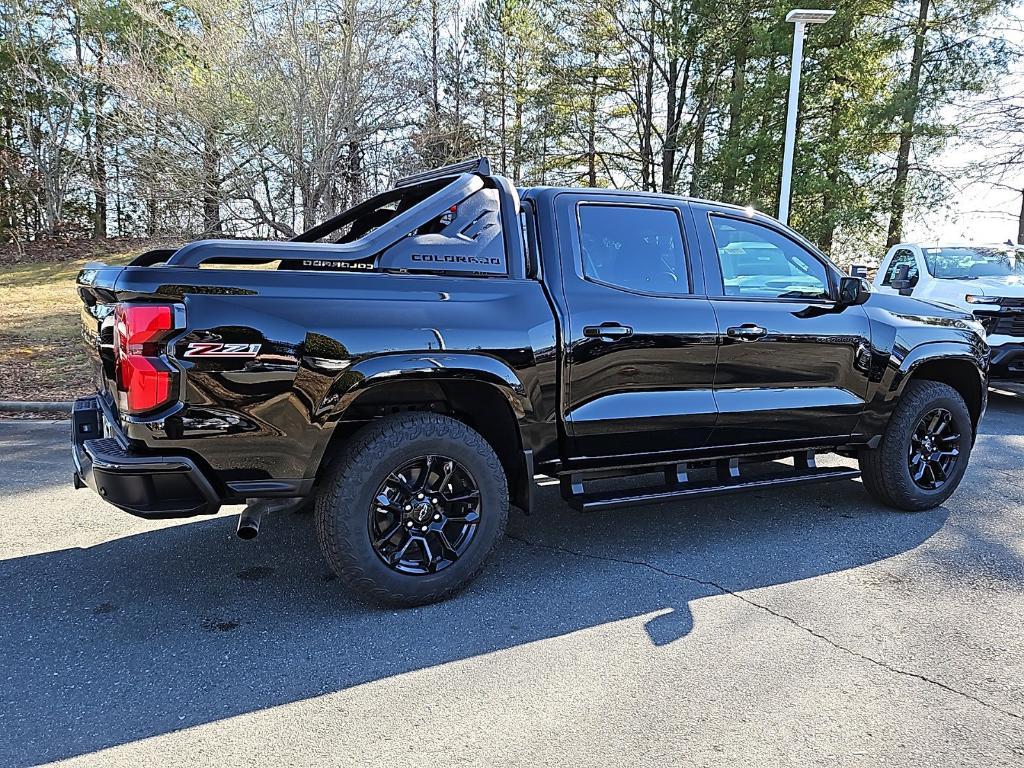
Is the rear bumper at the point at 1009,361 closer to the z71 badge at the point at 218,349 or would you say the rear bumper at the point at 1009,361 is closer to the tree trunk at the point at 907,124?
the z71 badge at the point at 218,349

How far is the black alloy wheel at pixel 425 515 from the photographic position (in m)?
3.34

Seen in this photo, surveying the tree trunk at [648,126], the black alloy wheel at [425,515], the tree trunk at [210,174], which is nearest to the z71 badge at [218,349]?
the black alloy wheel at [425,515]

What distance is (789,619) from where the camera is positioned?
3379 mm

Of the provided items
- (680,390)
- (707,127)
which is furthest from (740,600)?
(707,127)

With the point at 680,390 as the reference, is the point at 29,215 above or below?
above

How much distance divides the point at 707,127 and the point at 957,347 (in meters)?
18.8

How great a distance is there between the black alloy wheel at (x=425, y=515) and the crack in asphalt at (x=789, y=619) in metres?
0.86

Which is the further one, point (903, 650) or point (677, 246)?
point (677, 246)

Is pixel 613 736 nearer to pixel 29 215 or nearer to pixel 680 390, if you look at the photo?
pixel 680 390

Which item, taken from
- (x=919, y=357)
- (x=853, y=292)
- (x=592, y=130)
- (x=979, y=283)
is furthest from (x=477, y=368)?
(x=592, y=130)

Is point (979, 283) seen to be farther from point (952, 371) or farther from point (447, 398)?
point (447, 398)

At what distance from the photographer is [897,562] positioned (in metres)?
4.05

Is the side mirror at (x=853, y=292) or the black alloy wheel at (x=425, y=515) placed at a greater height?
the side mirror at (x=853, y=292)

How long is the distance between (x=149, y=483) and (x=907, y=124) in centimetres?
1885
